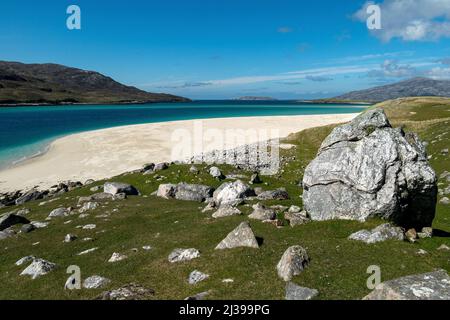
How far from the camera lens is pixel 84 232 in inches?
1308

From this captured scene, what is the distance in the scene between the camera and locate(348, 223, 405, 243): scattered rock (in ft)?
74.7

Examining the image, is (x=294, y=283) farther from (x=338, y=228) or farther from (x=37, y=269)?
(x=37, y=269)

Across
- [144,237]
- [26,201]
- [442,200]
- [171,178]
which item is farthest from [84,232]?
[442,200]

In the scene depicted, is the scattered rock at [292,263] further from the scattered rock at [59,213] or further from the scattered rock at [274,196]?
the scattered rock at [59,213]

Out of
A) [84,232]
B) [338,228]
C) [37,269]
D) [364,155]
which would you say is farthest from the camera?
[84,232]

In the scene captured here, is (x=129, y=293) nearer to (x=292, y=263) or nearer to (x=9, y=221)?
(x=292, y=263)

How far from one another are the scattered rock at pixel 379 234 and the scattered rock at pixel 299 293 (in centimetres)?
803

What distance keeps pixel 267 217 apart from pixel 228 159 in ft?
134

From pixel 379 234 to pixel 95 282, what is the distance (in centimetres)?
1872

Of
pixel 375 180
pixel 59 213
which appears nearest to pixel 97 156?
pixel 59 213

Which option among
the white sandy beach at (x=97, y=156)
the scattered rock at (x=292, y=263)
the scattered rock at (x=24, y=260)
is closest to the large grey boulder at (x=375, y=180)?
the scattered rock at (x=292, y=263)

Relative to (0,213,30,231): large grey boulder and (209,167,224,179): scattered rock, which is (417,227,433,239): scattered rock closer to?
(209,167,224,179): scattered rock

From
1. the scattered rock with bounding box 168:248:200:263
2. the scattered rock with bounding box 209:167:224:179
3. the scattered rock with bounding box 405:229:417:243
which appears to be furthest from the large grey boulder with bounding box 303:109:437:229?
the scattered rock with bounding box 209:167:224:179

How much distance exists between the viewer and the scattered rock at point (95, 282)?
20.8 meters
